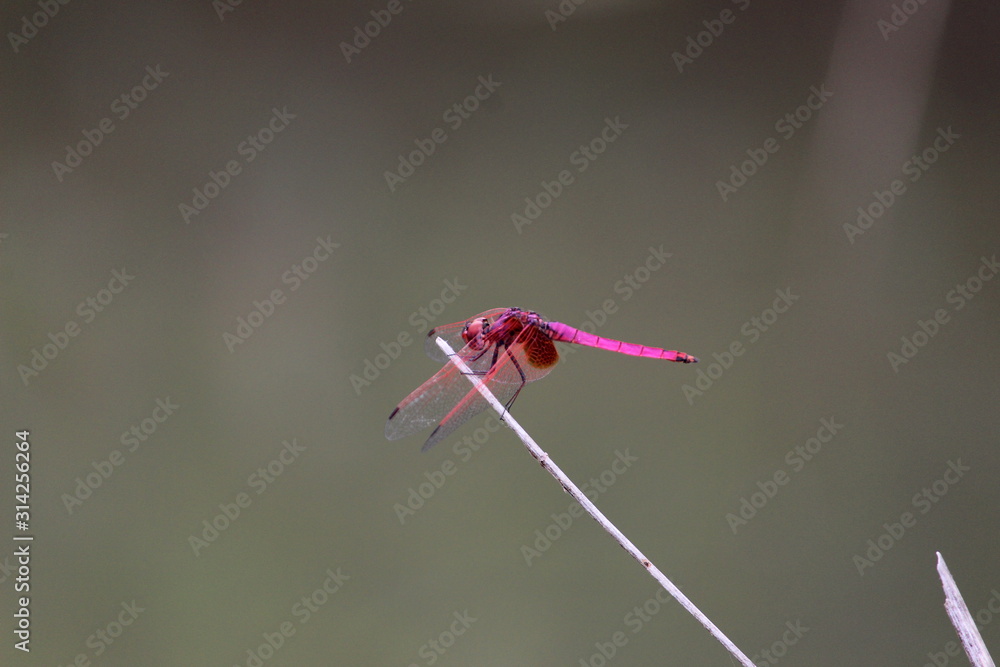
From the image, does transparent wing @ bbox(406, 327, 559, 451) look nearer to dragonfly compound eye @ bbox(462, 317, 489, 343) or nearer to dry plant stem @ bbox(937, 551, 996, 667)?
dragonfly compound eye @ bbox(462, 317, 489, 343)

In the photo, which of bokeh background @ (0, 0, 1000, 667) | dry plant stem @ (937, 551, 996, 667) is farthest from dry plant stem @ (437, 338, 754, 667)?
bokeh background @ (0, 0, 1000, 667)

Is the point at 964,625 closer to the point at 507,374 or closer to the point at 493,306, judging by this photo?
the point at 507,374

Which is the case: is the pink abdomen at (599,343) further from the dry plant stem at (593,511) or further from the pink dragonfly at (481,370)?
the dry plant stem at (593,511)

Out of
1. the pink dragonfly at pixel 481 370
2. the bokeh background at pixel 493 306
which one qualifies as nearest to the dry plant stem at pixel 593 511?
the pink dragonfly at pixel 481 370

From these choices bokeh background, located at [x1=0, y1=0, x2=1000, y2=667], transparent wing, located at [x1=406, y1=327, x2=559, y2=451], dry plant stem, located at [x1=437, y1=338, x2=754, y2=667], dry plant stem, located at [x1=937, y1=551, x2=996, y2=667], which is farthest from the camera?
bokeh background, located at [x1=0, y1=0, x2=1000, y2=667]

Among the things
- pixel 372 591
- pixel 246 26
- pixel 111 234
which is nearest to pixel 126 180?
pixel 111 234

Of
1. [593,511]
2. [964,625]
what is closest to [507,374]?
[593,511]
